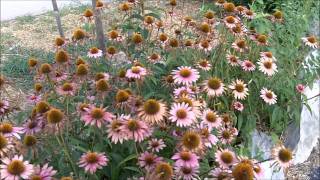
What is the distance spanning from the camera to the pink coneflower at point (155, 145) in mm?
1604

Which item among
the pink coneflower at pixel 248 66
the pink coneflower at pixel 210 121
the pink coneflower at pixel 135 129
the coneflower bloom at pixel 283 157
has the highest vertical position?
the pink coneflower at pixel 135 129

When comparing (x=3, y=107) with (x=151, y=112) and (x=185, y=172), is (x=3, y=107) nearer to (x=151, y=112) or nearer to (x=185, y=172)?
(x=151, y=112)

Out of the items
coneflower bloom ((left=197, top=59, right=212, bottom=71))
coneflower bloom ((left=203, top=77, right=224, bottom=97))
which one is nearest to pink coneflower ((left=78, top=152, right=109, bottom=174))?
coneflower bloom ((left=203, top=77, right=224, bottom=97))

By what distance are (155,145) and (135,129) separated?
0.19 meters

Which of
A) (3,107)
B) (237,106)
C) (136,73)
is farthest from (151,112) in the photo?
(237,106)

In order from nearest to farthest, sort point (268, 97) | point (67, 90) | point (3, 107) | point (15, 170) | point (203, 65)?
point (15, 170), point (3, 107), point (67, 90), point (203, 65), point (268, 97)

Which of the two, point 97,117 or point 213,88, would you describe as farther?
point 213,88

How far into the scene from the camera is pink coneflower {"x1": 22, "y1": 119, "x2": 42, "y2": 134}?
158cm

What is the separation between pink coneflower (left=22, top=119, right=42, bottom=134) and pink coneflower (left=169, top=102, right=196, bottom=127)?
45 cm

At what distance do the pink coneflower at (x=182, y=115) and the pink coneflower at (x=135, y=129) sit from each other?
13 centimetres

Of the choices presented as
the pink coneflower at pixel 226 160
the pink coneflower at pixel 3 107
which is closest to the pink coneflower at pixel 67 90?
the pink coneflower at pixel 3 107

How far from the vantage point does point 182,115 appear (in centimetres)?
156

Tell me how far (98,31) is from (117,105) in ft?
4.05

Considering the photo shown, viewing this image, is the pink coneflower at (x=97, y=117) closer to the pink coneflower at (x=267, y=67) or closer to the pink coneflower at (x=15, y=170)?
the pink coneflower at (x=15, y=170)
